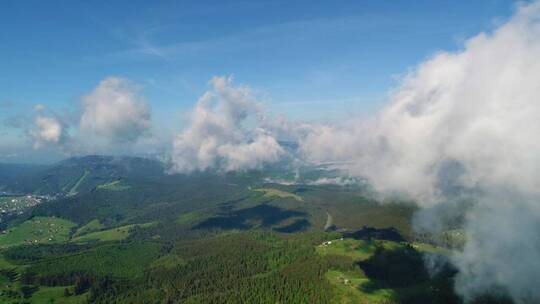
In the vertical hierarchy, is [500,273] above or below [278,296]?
above

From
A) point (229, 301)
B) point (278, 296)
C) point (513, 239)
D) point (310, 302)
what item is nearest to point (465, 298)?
point (513, 239)

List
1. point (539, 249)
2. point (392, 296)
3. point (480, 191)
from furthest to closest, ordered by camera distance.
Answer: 1. point (392, 296)
2. point (480, 191)
3. point (539, 249)

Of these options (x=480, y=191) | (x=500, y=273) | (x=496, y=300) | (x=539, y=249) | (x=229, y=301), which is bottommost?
(x=229, y=301)

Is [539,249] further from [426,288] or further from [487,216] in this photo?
[426,288]

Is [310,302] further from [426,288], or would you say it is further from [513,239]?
[513,239]

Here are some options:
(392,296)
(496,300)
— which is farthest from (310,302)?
(496,300)

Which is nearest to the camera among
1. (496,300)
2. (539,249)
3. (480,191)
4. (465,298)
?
(539,249)

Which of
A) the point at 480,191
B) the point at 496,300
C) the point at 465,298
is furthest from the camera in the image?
the point at 480,191

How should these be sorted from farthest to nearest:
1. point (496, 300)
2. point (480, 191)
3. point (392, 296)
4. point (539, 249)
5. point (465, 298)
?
point (392, 296), point (480, 191), point (465, 298), point (496, 300), point (539, 249)

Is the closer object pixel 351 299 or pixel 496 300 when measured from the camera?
pixel 496 300
